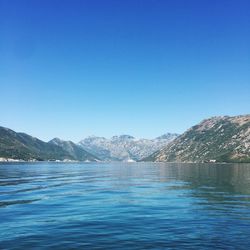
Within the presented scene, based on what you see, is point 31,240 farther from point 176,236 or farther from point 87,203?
point 87,203

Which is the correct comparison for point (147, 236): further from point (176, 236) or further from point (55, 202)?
point (55, 202)

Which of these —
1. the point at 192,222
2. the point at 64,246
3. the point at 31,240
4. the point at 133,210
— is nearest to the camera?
the point at 64,246

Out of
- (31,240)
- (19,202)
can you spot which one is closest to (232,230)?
(31,240)

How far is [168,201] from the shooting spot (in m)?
72.2

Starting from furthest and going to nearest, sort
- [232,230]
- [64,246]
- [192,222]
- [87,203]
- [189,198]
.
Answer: [189,198], [87,203], [192,222], [232,230], [64,246]

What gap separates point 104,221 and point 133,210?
10856mm

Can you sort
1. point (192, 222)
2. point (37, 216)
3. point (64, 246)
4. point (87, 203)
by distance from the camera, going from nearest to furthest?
point (64, 246), point (192, 222), point (37, 216), point (87, 203)

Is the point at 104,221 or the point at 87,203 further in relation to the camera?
the point at 87,203

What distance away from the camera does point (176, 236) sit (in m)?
40.1

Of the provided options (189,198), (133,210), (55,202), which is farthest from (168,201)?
(55,202)

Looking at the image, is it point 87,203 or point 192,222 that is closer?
point 192,222

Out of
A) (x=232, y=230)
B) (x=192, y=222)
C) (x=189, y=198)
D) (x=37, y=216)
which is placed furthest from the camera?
(x=189, y=198)

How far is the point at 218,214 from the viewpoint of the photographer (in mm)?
55719

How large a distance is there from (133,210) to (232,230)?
2057 cm
